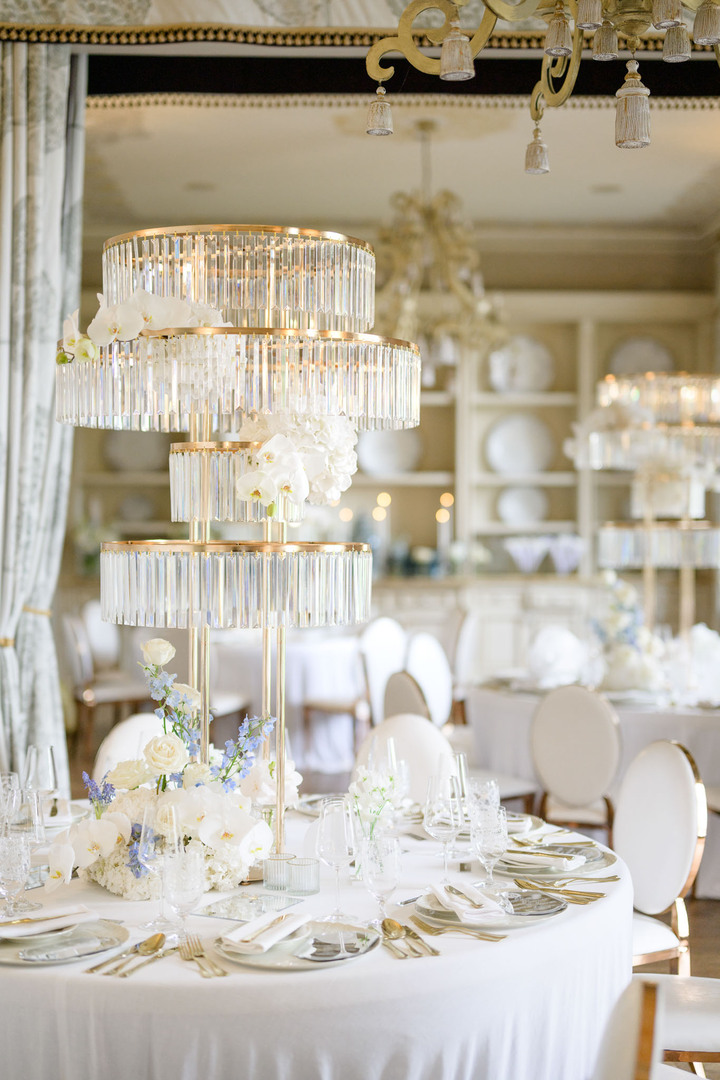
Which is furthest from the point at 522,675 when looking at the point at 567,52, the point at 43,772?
the point at 567,52

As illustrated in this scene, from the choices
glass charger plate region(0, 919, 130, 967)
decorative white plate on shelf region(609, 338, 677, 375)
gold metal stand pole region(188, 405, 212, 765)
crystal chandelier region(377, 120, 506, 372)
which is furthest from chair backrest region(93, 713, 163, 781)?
decorative white plate on shelf region(609, 338, 677, 375)

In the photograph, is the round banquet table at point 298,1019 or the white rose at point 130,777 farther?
the white rose at point 130,777

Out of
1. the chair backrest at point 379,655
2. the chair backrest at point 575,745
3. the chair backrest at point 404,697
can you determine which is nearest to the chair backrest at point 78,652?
the chair backrest at point 379,655

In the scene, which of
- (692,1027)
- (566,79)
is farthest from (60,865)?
(566,79)

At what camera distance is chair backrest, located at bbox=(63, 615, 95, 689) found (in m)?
6.73

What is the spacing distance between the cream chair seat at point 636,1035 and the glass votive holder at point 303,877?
32.6 inches

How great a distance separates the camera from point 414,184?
271 inches

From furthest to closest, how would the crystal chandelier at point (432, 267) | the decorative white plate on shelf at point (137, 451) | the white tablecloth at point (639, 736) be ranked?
the decorative white plate on shelf at point (137, 451) < the crystal chandelier at point (432, 267) < the white tablecloth at point (639, 736)

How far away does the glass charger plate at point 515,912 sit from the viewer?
2.02 meters

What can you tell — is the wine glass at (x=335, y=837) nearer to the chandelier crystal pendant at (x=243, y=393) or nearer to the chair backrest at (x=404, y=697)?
the chandelier crystal pendant at (x=243, y=393)

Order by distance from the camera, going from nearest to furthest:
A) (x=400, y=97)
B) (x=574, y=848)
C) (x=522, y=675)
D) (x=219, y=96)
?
(x=574, y=848), (x=219, y=96), (x=400, y=97), (x=522, y=675)

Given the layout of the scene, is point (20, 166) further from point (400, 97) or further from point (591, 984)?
point (591, 984)

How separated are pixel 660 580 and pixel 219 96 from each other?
5100 millimetres

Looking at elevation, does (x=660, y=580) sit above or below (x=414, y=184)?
below
